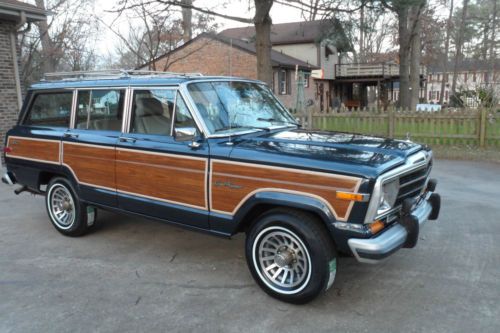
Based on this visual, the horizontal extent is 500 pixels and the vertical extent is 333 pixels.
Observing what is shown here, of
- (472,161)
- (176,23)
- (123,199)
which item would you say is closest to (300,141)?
(123,199)

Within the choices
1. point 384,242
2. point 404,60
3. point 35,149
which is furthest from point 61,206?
point 404,60

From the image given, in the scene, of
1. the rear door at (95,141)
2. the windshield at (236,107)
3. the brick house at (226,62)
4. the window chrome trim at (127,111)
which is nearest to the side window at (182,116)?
the windshield at (236,107)

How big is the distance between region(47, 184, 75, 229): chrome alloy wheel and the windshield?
239cm

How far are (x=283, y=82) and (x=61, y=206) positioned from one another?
84.8 ft

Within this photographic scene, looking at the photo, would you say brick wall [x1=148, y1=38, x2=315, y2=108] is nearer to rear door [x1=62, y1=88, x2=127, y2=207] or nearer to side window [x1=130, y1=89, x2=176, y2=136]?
rear door [x1=62, y1=88, x2=127, y2=207]

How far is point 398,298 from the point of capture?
13.0ft

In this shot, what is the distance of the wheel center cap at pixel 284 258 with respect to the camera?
3879 millimetres

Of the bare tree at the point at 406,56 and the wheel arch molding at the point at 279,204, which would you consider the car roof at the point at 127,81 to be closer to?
the wheel arch molding at the point at 279,204

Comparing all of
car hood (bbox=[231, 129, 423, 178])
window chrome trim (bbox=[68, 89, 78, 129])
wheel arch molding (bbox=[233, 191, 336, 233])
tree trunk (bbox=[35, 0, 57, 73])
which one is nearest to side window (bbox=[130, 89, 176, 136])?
car hood (bbox=[231, 129, 423, 178])

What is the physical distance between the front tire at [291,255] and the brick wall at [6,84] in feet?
29.7

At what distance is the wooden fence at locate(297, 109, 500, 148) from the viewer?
Answer: 487 inches

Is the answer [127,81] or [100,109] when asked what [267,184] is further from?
[100,109]

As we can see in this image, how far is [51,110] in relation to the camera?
5.85 meters

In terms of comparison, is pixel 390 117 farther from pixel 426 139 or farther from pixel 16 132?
pixel 16 132
